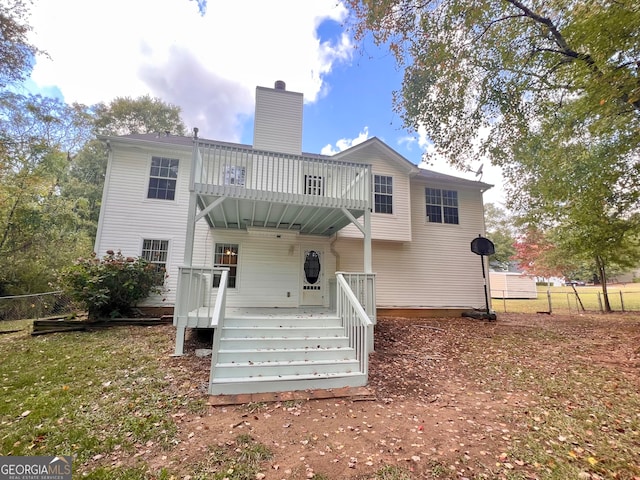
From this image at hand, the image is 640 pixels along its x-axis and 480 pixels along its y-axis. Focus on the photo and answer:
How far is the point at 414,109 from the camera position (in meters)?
10.1

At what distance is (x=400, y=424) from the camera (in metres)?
3.37

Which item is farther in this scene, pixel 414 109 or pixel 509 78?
pixel 414 109

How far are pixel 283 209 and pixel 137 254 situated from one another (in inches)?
207

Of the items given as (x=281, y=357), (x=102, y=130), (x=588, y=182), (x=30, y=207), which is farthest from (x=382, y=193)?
(x=102, y=130)

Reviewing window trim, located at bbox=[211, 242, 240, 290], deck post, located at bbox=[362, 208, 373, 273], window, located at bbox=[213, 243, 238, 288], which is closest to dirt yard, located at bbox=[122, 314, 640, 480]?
deck post, located at bbox=[362, 208, 373, 273]

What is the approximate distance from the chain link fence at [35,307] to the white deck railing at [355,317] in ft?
31.8

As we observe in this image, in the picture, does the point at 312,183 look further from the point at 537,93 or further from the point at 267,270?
the point at 537,93

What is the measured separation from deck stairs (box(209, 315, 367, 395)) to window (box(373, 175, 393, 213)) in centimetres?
559

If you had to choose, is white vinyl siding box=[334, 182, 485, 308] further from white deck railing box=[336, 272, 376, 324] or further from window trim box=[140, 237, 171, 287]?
window trim box=[140, 237, 171, 287]

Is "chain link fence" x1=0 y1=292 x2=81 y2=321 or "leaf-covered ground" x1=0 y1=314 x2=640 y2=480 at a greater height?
"chain link fence" x1=0 y1=292 x2=81 y2=321

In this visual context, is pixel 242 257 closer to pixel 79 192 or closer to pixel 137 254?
pixel 137 254

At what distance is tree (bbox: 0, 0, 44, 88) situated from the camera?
9.80m

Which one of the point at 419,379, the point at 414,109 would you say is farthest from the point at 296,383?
the point at 414,109

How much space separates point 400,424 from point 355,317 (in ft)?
6.56
